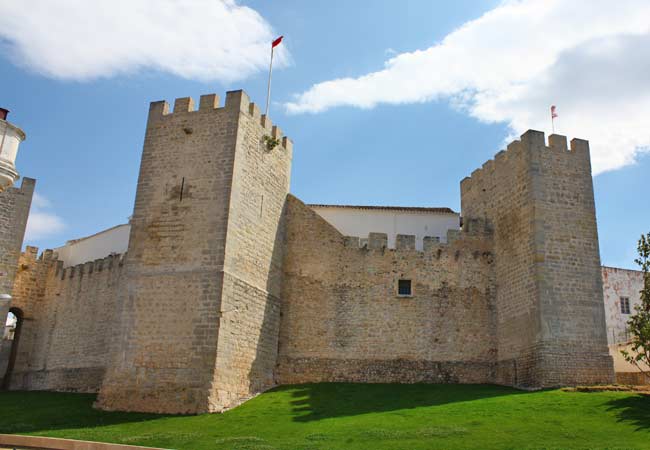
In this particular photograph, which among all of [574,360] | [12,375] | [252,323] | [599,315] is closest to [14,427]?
[252,323]

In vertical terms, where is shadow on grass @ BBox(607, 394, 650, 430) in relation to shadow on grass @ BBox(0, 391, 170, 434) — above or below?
above

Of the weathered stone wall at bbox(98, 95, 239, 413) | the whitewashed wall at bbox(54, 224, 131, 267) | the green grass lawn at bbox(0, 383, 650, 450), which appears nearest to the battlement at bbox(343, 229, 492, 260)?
the green grass lawn at bbox(0, 383, 650, 450)

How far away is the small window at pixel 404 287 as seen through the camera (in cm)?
2108

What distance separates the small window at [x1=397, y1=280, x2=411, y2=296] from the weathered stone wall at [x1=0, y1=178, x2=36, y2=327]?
15242 millimetres

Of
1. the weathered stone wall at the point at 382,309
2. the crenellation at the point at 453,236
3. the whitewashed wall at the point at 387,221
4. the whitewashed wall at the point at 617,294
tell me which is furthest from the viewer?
the whitewashed wall at the point at 617,294

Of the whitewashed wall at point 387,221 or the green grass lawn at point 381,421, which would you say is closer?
the green grass lawn at point 381,421

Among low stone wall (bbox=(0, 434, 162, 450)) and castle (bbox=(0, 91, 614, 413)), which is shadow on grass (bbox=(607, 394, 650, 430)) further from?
low stone wall (bbox=(0, 434, 162, 450))

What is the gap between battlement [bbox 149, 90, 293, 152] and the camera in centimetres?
1980

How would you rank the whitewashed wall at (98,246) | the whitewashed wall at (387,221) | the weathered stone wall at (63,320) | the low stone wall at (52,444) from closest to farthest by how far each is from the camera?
the low stone wall at (52,444), the weathered stone wall at (63,320), the whitewashed wall at (387,221), the whitewashed wall at (98,246)

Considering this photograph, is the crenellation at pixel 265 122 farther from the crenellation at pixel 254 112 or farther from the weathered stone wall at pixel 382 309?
the weathered stone wall at pixel 382 309

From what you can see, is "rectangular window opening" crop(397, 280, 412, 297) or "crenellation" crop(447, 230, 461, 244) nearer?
"rectangular window opening" crop(397, 280, 412, 297)

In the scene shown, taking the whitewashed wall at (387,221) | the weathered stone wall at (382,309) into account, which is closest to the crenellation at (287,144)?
the weathered stone wall at (382,309)

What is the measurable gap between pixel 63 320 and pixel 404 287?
44.2ft

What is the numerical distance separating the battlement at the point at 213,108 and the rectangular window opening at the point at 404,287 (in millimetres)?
6044
